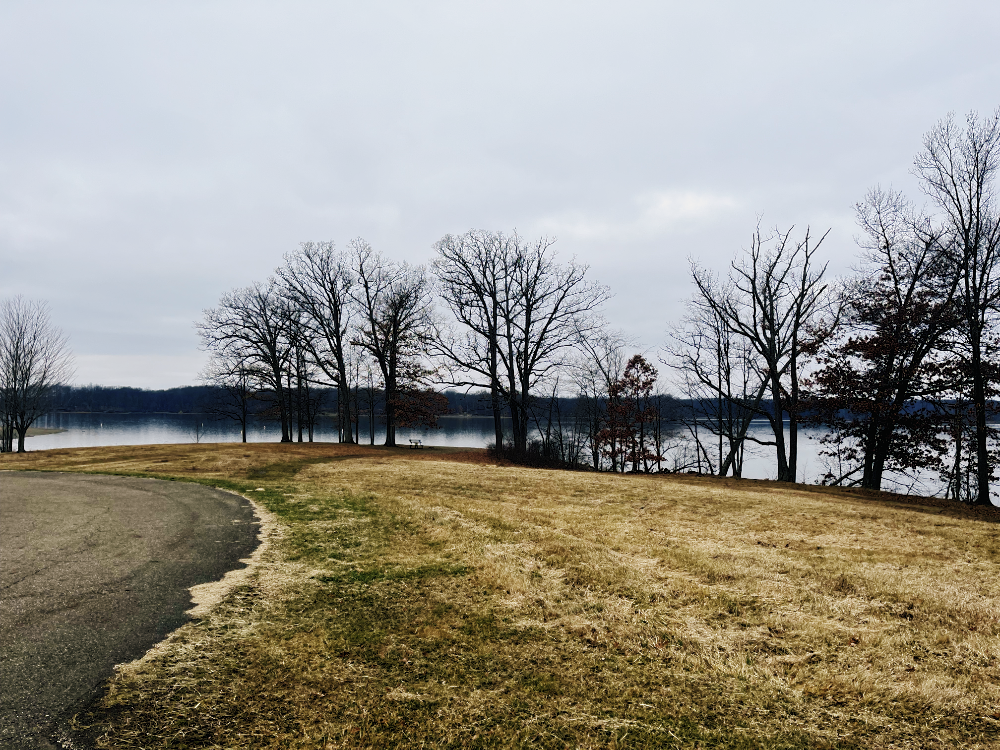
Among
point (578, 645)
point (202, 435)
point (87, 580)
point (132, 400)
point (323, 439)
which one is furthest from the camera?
point (132, 400)

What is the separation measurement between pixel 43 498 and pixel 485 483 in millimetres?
10275

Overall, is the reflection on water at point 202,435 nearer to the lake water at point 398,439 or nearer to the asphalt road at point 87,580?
the lake water at point 398,439

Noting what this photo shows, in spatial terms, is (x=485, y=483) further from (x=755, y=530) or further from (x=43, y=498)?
(x=43, y=498)

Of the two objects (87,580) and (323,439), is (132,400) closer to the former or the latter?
(323,439)

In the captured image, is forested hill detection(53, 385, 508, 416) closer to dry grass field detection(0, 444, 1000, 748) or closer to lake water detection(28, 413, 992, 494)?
lake water detection(28, 413, 992, 494)

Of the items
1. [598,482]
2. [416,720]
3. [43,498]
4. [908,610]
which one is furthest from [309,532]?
[598,482]

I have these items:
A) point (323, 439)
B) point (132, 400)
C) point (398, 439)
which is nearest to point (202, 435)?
point (323, 439)

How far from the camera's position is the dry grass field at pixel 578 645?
3.19 m

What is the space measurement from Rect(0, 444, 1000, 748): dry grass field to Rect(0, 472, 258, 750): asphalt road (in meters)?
0.33

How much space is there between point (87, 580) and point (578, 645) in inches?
214

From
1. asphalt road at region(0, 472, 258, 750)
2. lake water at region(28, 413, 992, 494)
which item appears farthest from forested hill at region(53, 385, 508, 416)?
asphalt road at region(0, 472, 258, 750)

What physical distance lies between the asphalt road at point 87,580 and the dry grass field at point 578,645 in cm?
33

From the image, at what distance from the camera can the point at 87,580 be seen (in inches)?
224

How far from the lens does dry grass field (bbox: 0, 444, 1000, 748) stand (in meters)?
3.19
